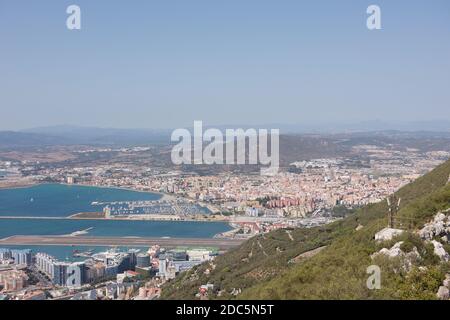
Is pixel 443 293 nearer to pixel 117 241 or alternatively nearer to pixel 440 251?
pixel 440 251

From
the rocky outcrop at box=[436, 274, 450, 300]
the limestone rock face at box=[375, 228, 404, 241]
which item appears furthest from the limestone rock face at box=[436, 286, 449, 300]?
the limestone rock face at box=[375, 228, 404, 241]

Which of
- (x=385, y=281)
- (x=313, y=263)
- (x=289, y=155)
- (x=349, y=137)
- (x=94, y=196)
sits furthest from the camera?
(x=349, y=137)

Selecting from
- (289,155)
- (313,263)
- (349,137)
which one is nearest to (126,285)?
(313,263)

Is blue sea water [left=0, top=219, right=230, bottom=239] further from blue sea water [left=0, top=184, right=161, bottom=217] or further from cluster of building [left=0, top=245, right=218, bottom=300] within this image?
cluster of building [left=0, top=245, right=218, bottom=300]

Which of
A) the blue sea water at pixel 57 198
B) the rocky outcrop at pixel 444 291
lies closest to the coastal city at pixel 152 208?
the blue sea water at pixel 57 198

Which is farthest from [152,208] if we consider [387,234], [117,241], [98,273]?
[387,234]

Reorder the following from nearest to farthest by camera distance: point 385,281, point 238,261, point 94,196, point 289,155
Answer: point 385,281 → point 238,261 → point 94,196 → point 289,155

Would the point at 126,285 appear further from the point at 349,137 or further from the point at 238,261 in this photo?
the point at 349,137
